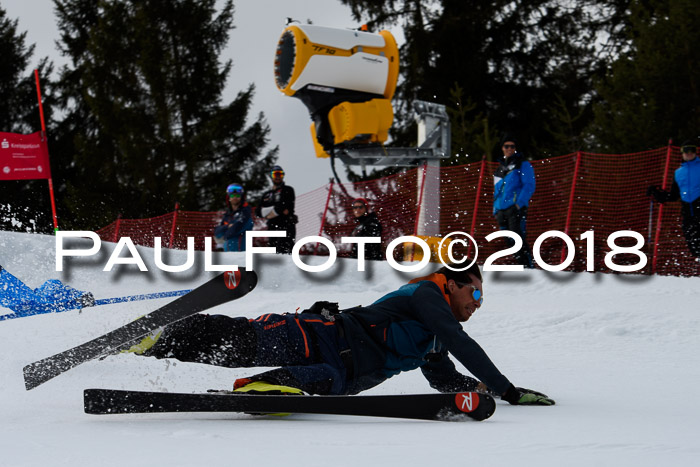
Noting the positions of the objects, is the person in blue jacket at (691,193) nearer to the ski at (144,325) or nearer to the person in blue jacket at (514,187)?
the person in blue jacket at (514,187)

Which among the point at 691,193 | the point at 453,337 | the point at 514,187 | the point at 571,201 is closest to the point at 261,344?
the point at 453,337

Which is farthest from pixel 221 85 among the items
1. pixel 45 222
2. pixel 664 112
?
pixel 664 112

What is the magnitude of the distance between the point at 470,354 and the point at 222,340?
896 millimetres

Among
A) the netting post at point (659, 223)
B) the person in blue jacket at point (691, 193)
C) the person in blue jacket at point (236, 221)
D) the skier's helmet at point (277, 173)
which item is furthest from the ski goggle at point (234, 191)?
the netting post at point (659, 223)

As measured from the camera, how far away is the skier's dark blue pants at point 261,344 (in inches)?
114

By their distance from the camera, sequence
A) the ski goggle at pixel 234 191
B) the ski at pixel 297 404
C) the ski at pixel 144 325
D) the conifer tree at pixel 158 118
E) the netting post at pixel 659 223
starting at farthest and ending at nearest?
1. the conifer tree at pixel 158 118
2. the netting post at pixel 659 223
3. the ski goggle at pixel 234 191
4. the ski at pixel 144 325
5. the ski at pixel 297 404

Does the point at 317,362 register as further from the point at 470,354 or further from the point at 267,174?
the point at 267,174

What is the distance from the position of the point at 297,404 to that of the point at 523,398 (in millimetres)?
989

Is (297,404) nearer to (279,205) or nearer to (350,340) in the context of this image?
(350,340)

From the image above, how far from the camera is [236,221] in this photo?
29.3ft

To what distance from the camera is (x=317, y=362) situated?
296 centimetres

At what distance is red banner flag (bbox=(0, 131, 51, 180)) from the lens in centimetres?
1068

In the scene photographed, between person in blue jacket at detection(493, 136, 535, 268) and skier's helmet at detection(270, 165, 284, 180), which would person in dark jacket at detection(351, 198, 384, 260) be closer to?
skier's helmet at detection(270, 165, 284, 180)

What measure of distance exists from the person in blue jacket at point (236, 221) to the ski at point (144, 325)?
6028mm
